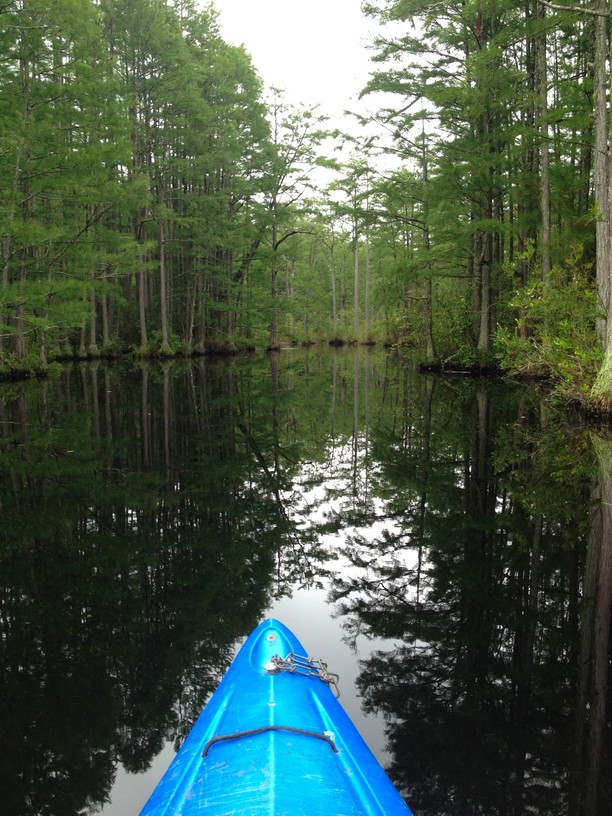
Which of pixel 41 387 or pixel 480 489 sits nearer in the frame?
pixel 480 489

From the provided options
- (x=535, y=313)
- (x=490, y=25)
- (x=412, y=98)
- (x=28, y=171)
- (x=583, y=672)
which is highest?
(x=490, y=25)

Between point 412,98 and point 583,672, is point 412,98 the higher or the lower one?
the higher one

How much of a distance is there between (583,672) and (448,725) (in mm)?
968

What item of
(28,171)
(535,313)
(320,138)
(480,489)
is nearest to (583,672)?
(480,489)

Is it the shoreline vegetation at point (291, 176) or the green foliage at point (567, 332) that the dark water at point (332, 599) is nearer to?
the green foliage at point (567, 332)

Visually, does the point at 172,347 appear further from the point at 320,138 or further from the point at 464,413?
the point at 464,413

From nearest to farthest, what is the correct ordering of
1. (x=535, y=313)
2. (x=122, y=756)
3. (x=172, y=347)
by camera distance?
(x=122, y=756) → (x=535, y=313) → (x=172, y=347)

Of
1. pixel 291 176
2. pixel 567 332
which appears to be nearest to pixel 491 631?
pixel 567 332

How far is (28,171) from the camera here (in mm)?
15430

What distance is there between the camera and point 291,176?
106 ft

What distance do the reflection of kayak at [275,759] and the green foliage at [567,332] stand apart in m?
8.85

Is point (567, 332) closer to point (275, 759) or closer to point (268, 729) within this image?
point (268, 729)

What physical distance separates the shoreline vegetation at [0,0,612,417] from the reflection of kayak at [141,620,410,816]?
29.5 ft

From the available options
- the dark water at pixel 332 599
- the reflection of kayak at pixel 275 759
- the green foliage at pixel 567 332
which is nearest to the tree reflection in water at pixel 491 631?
the dark water at pixel 332 599
